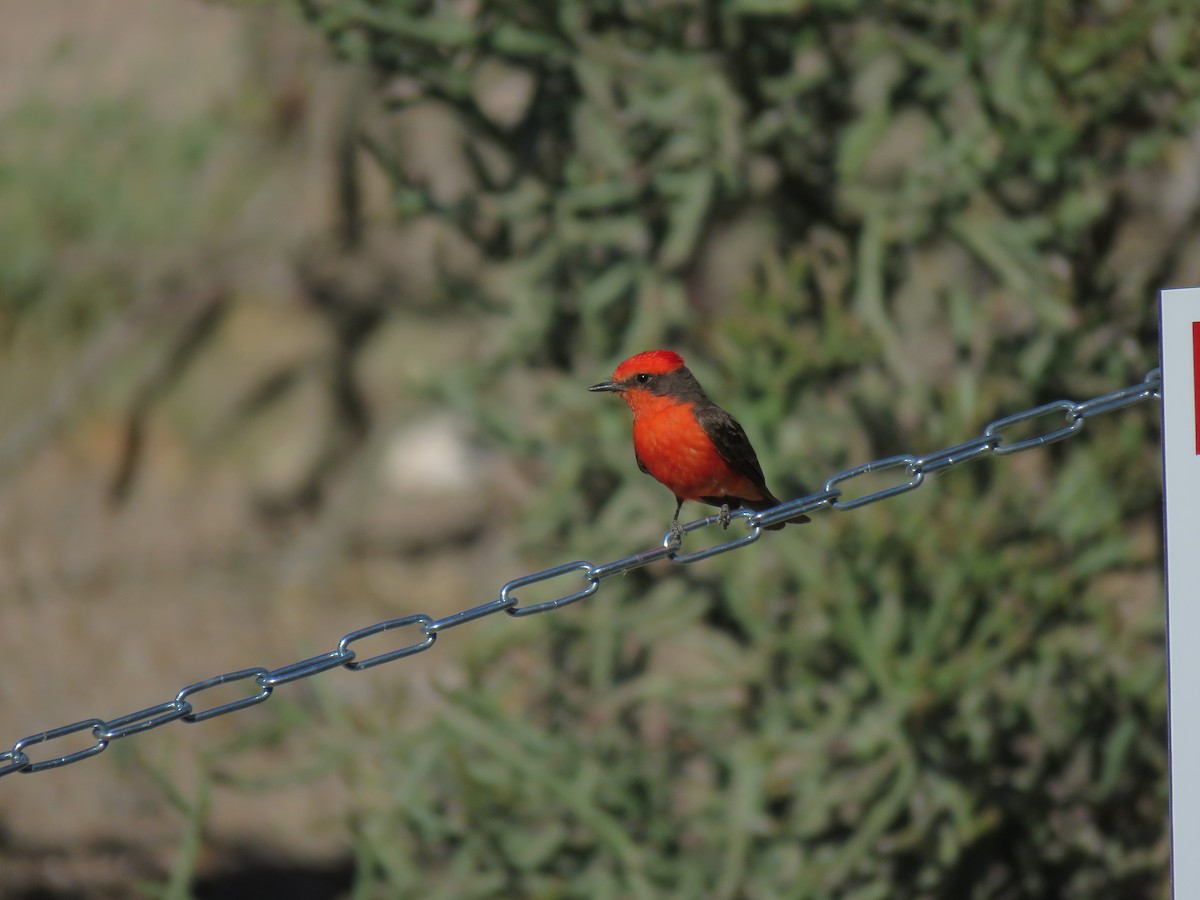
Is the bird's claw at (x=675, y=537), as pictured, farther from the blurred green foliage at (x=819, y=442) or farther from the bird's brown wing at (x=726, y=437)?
the blurred green foliage at (x=819, y=442)

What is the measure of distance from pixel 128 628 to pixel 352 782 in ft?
11.9

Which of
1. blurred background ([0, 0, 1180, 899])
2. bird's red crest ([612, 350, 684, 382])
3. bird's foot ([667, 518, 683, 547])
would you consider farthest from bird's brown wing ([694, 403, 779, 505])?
blurred background ([0, 0, 1180, 899])

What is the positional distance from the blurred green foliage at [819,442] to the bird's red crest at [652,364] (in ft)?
4.58

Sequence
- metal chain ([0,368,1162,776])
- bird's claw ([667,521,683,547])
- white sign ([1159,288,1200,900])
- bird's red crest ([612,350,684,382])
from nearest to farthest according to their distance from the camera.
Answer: white sign ([1159,288,1200,900]) → metal chain ([0,368,1162,776]) → bird's claw ([667,521,683,547]) → bird's red crest ([612,350,684,382])

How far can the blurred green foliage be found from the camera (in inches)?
188

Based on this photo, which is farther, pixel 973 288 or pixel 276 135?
pixel 276 135

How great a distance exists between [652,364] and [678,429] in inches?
6.4

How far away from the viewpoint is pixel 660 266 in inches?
209

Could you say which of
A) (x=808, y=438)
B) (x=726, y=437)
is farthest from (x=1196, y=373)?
(x=808, y=438)

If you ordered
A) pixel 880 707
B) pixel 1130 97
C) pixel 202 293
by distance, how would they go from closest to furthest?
1. pixel 880 707
2. pixel 1130 97
3. pixel 202 293

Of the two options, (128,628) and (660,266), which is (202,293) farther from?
(660,266)

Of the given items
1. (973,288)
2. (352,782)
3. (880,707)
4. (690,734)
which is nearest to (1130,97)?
(973,288)

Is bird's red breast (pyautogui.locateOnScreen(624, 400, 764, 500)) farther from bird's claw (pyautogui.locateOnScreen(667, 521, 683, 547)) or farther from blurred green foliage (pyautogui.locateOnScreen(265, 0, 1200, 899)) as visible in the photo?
blurred green foliage (pyautogui.locateOnScreen(265, 0, 1200, 899))

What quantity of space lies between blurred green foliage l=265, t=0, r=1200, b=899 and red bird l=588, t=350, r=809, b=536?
3.96ft
